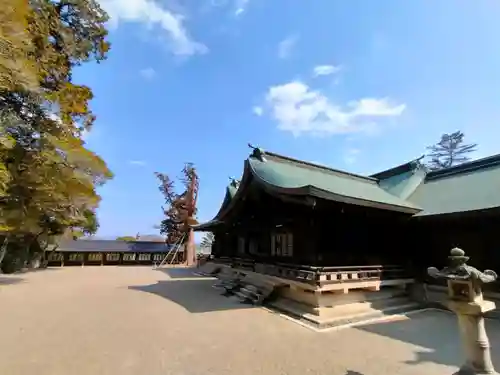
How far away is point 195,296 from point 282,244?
4.31m

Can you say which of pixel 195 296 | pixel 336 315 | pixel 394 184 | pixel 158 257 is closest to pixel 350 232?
pixel 336 315

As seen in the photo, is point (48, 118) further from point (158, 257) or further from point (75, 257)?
point (158, 257)

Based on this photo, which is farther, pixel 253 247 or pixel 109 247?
pixel 109 247

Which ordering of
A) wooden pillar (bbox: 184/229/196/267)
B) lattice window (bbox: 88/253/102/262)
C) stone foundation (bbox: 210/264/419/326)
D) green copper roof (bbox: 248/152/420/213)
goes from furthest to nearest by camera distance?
1. lattice window (bbox: 88/253/102/262)
2. wooden pillar (bbox: 184/229/196/267)
3. green copper roof (bbox: 248/152/420/213)
4. stone foundation (bbox: 210/264/419/326)

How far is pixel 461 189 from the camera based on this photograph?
494 inches

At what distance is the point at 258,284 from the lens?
12398mm

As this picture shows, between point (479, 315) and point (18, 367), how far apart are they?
26.2ft

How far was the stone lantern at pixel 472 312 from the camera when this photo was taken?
466 cm

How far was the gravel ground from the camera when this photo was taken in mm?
5461

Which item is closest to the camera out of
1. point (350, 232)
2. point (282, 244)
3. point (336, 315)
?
point (336, 315)

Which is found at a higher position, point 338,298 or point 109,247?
point 109,247

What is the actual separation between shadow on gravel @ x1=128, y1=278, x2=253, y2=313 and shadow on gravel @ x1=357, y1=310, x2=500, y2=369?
15.7ft

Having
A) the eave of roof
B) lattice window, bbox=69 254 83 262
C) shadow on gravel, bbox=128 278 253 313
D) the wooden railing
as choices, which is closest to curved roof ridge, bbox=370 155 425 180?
the wooden railing

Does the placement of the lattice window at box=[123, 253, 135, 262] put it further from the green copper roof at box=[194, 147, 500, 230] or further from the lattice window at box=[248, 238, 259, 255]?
the lattice window at box=[248, 238, 259, 255]
